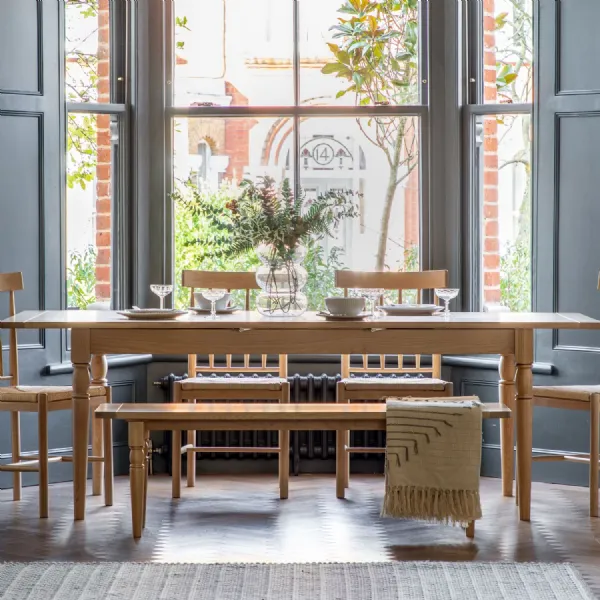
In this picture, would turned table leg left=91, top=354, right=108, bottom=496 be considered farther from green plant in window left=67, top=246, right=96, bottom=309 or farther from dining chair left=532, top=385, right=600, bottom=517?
dining chair left=532, top=385, right=600, bottom=517

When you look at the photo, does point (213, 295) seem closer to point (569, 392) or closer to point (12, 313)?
point (12, 313)

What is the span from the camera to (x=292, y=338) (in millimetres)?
3643

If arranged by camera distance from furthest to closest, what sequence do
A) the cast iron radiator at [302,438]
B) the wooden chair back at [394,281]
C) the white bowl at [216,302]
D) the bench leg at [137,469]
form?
the cast iron radiator at [302,438] < the wooden chair back at [394,281] < the white bowl at [216,302] < the bench leg at [137,469]

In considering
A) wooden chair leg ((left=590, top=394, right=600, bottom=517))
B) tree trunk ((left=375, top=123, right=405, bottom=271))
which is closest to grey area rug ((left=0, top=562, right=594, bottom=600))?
wooden chair leg ((left=590, top=394, right=600, bottom=517))

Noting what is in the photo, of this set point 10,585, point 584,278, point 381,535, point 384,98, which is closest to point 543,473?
point 584,278

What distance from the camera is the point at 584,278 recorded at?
443 cm

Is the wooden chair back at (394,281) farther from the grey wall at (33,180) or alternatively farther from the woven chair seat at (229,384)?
the grey wall at (33,180)

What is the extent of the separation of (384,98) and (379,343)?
1.71 metres

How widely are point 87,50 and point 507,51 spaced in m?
2.09

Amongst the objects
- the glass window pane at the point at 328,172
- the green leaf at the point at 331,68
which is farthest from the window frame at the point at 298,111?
the green leaf at the point at 331,68

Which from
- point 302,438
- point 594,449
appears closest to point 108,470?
point 302,438

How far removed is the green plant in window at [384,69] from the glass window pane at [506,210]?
0.39m

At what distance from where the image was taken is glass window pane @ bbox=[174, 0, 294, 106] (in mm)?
4840

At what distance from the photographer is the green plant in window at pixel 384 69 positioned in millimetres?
4828
